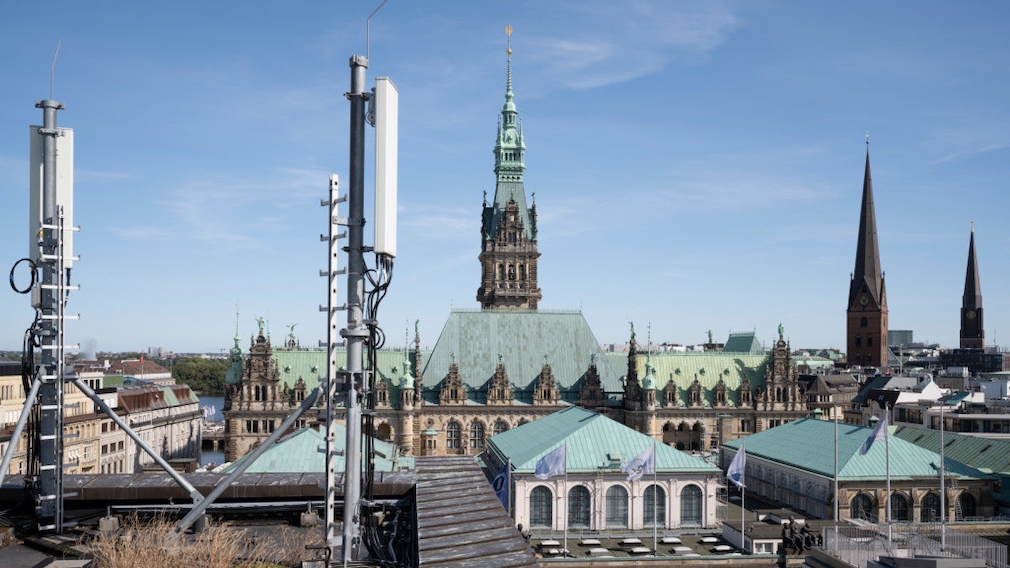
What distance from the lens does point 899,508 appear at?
73625 millimetres

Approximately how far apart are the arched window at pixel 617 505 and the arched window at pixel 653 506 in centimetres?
151

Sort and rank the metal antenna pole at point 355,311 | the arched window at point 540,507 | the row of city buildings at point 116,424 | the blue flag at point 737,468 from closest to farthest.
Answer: the metal antenna pole at point 355,311, the blue flag at point 737,468, the arched window at point 540,507, the row of city buildings at point 116,424

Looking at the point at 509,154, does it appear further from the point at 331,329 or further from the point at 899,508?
the point at 331,329

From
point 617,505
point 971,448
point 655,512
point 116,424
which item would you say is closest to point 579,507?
point 617,505

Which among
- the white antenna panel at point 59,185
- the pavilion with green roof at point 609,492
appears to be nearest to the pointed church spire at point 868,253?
the pavilion with green roof at point 609,492

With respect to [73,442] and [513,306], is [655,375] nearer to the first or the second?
[513,306]

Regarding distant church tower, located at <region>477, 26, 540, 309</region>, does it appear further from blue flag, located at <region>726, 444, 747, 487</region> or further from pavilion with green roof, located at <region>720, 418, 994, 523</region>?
blue flag, located at <region>726, 444, 747, 487</region>

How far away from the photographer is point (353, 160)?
51.8 feet

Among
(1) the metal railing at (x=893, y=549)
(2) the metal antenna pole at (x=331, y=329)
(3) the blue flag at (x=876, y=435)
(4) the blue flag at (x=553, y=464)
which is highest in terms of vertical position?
(2) the metal antenna pole at (x=331, y=329)

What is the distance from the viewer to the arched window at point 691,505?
2805 inches

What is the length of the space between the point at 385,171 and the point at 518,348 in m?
89.9

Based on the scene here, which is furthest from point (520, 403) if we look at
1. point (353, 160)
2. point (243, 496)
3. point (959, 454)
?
point (353, 160)

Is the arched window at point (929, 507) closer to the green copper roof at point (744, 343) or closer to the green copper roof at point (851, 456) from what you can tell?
the green copper roof at point (851, 456)

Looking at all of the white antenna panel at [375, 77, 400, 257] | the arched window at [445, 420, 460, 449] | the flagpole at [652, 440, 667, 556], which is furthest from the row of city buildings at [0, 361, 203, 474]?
the white antenna panel at [375, 77, 400, 257]
